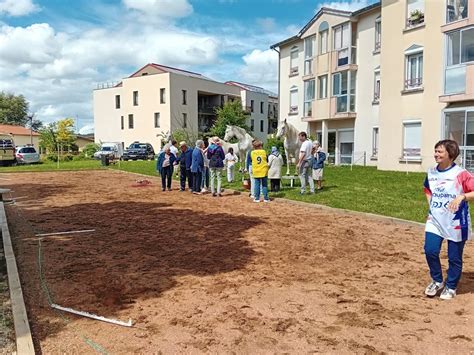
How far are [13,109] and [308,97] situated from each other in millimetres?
67801

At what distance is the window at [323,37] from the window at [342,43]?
32.8 inches

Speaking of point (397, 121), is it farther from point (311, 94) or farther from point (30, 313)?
point (30, 313)

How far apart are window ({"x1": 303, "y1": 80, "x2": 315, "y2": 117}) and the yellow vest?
62.4 feet

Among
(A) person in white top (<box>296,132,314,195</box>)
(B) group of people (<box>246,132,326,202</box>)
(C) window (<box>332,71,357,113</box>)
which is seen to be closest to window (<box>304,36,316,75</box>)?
(C) window (<box>332,71,357,113</box>)

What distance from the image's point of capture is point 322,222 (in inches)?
388

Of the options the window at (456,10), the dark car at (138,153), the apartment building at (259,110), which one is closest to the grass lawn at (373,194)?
the window at (456,10)

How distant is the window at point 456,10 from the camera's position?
1920 cm

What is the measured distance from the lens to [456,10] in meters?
19.6

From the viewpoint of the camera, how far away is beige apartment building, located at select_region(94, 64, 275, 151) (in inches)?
2041

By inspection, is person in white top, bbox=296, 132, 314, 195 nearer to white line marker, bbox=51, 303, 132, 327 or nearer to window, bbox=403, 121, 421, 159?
white line marker, bbox=51, 303, 132, 327

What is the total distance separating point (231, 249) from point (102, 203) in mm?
7062

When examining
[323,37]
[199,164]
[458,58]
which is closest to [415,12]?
[458,58]

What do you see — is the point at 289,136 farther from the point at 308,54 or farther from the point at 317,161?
the point at 308,54

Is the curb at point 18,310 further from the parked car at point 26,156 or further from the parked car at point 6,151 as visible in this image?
the parked car at point 26,156
